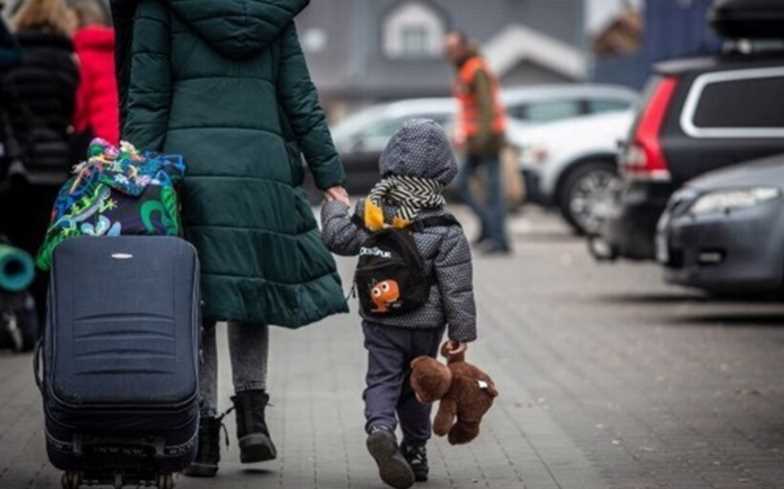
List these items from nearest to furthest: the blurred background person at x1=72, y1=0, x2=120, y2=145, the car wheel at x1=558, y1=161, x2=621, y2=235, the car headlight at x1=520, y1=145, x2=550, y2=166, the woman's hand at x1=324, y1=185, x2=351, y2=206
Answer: the woman's hand at x1=324, y1=185, x2=351, y2=206 < the blurred background person at x1=72, y1=0, x2=120, y2=145 < the car wheel at x1=558, y1=161, x2=621, y2=235 < the car headlight at x1=520, y1=145, x2=550, y2=166

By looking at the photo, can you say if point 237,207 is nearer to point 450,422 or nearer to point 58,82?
point 450,422

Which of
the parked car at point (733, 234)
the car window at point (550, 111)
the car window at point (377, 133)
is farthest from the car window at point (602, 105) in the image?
the parked car at point (733, 234)

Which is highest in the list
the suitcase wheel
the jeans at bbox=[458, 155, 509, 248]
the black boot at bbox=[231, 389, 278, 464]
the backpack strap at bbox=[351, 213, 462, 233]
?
the backpack strap at bbox=[351, 213, 462, 233]

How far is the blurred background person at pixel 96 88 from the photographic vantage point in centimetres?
1199

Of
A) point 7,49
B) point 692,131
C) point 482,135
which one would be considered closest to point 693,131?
point 692,131

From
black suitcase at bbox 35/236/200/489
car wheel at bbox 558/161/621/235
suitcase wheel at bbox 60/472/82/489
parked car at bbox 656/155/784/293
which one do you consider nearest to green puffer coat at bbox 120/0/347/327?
black suitcase at bbox 35/236/200/489

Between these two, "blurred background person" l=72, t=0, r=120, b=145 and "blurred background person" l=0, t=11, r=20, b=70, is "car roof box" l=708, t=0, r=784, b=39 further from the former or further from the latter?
"blurred background person" l=0, t=11, r=20, b=70

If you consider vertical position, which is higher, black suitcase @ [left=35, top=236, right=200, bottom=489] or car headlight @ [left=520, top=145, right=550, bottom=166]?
black suitcase @ [left=35, top=236, right=200, bottom=489]

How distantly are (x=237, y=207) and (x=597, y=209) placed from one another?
11.3 metres

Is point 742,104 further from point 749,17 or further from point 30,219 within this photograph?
point 30,219

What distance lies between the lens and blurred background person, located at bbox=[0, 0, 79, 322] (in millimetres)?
12164

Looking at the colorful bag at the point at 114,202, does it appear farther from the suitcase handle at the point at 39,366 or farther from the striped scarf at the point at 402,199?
the striped scarf at the point at 402,199

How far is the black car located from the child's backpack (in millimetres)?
8720

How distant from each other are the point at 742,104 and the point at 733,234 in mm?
2711
